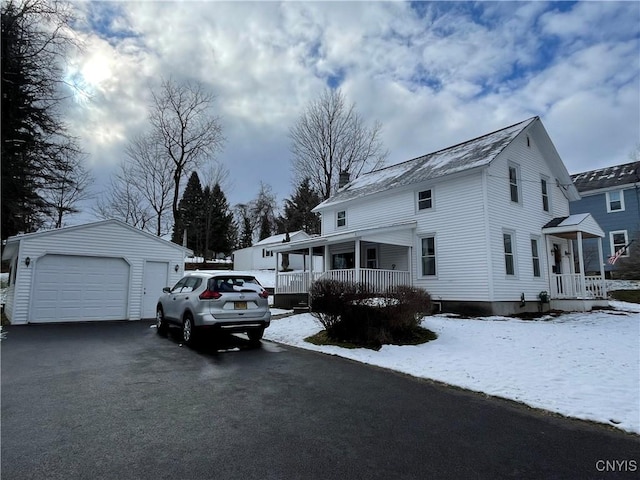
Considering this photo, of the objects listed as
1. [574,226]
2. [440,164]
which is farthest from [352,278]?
[574,226]

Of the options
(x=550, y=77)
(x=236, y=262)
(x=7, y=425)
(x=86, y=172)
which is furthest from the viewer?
(x=236, y=262)

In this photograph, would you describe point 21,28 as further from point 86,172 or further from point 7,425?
point 7,425

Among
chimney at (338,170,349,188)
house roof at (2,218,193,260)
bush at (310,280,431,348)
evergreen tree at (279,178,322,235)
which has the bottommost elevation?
bush at (310,280,431,348)

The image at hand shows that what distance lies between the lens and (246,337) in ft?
33.4

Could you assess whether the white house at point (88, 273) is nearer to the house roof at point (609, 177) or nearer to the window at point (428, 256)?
the window at point (428, 256)

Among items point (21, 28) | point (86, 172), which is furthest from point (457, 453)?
point (86, 172)

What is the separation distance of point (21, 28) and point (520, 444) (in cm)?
2077

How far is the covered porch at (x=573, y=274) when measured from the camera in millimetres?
15086

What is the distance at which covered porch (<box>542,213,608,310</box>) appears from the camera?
1509cm

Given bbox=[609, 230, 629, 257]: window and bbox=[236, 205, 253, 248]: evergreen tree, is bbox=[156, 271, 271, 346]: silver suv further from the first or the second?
bbox=[236, 205, 253, 248]: evergreen tree

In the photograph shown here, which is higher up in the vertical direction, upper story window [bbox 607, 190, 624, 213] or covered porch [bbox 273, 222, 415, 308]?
upper story window [bbox 607, 190, 624, 213]

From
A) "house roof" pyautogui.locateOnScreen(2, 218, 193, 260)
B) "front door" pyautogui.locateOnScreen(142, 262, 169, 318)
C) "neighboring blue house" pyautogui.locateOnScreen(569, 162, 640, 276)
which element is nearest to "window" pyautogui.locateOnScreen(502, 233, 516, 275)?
"neighboring blue house" pyautogui.locateOnScreen(569, 162, 640, 276)

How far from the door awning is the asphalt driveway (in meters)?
13.0

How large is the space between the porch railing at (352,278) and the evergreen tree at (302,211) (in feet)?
63.2
